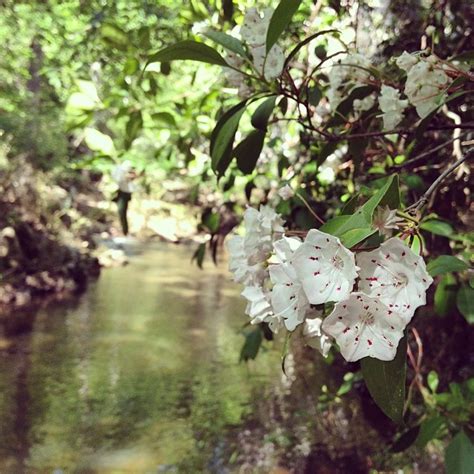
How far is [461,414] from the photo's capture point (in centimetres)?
117

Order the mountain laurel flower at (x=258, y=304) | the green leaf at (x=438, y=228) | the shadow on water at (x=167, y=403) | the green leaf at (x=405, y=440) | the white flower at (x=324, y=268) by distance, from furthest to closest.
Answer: the shadow on water at (x=167, y=403)
the green leaf at (x=405, y=440)
the green leaf at (x=438, y=228)
the mountain laurel flower at (x=258, y=304)
the white flower at (x=324, y=268)

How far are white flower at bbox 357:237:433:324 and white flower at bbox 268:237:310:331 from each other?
2.1 inches

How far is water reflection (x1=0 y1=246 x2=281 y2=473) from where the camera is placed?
8.70ft

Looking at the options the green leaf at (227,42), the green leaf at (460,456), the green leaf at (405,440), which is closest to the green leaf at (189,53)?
the green leaf at (227,42)

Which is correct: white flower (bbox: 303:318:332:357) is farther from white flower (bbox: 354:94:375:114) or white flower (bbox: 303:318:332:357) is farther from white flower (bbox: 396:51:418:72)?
white flower (bbox: 354:94:375:114)

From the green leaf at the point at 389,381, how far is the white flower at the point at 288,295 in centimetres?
7

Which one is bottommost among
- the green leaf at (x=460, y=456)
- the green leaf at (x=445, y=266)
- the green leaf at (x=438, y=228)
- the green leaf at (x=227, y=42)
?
the green leaf at (x=460, y=456)

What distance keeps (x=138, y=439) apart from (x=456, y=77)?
2.41m

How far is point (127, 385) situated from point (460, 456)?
2.82m

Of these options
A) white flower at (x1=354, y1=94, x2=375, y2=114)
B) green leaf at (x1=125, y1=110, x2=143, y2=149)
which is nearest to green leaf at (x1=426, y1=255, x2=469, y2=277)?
white flower at (x1=354, y1=94, x2=375, y2=114)

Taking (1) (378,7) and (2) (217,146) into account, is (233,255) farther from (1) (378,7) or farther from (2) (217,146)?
(1) (378,7)

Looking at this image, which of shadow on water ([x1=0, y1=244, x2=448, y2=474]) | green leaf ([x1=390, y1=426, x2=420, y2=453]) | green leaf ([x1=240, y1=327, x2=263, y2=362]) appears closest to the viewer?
green leaf ([x1=390, y1=426, x2=420, y2=453])

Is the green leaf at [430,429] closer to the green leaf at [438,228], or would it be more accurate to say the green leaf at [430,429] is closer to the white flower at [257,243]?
the green leaf at [438,228]

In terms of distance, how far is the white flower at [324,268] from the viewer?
460 mm
